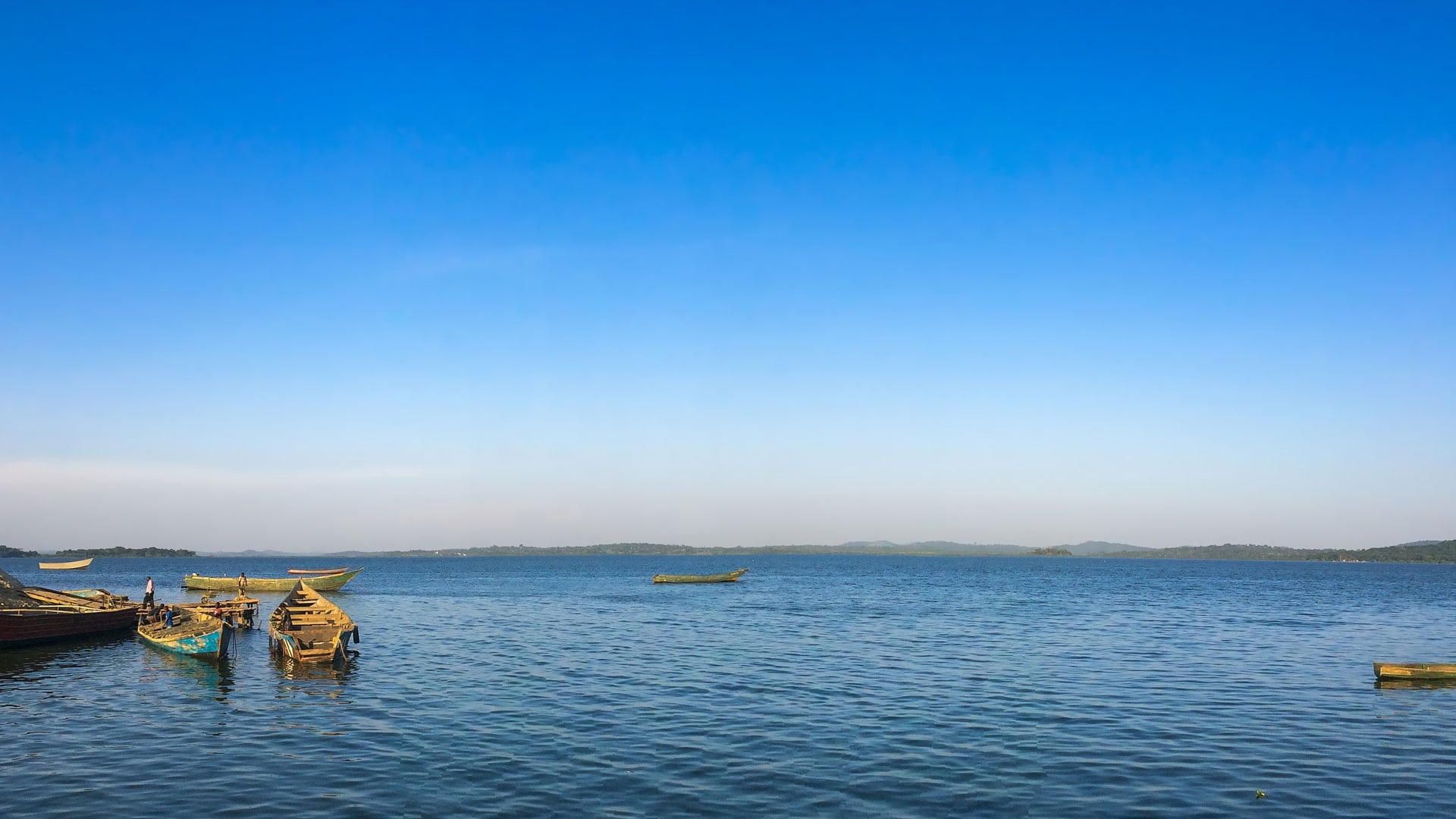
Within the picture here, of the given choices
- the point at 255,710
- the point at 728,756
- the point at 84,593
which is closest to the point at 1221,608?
the point at 728,756

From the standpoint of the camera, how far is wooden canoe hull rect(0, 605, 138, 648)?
40.2m

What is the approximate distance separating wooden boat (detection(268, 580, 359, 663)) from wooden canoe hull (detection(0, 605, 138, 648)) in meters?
10.1

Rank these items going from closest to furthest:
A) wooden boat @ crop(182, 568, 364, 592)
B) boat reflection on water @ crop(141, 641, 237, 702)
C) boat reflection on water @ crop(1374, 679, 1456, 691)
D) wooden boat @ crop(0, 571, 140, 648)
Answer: boat reflection on water @ crop(141, 641, 237, 702) < boat reflection on water @ crop(1374, 679, 1456, 691) < wooden boat @ crop(0, 571, 140, 648) < wooden boat @ crop(182, 568, 364, 592)

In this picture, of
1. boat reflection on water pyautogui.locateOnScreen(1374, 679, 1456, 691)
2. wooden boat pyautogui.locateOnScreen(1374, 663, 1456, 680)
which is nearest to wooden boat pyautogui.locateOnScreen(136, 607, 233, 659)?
boat reflection on water pyautogui.locateOnScreen(1374, 679, 1456, 691)

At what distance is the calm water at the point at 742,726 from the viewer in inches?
730

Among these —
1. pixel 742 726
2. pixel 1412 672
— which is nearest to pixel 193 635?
pixel 742 726

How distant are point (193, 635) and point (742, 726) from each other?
27540 millimetres

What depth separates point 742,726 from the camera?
994 inches

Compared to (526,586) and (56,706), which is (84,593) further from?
(526,586)

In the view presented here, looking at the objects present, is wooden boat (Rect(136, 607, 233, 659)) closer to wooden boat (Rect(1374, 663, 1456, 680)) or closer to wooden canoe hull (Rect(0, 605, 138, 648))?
wooden canoe hull (Rect(0, 605, 138, 648))

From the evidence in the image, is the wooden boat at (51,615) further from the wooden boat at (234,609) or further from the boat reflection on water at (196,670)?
the boat reflection on water at (196,670)

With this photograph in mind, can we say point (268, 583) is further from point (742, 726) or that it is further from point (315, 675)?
point (742, 726)

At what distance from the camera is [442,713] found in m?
26.9

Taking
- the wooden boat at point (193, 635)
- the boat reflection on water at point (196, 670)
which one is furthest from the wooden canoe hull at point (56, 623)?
the boat reflection on water at point (196, 670)
